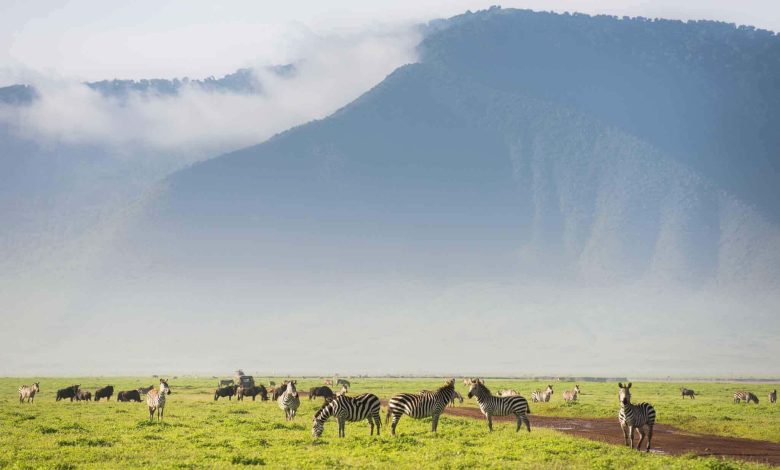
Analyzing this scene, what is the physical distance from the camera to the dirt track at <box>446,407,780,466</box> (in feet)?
125

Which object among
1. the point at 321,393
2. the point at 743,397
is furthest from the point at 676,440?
the point at 743,397

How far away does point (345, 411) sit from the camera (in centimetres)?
3912

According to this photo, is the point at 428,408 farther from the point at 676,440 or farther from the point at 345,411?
the point at 676,440

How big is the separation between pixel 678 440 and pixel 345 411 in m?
16.2

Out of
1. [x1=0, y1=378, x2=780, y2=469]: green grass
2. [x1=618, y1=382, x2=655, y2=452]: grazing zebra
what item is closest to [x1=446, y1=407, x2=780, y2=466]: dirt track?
[x1=618, y1=382, x2=655, y2=452]: grazing zebra

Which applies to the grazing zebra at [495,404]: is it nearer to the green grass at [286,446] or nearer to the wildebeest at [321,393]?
the green grass at [286,446]

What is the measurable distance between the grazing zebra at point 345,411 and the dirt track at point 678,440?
1057cm

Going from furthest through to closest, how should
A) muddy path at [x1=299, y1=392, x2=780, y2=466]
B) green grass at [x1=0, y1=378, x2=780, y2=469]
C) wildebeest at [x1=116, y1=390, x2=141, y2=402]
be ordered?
wildebeest at [x1=116, y1=390, x2=141, y2=402], muddy path at [x1=299, y1=392, x2=780, y2=466], green grass at [x1=0, y1=378, x2=780, y2=469]

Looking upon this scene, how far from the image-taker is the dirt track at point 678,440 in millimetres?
38219

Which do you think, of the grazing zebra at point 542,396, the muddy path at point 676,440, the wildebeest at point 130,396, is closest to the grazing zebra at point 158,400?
the muddy path at point 676,440

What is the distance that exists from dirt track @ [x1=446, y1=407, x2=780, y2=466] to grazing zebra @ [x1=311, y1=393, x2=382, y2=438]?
1057cm

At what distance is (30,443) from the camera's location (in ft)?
123

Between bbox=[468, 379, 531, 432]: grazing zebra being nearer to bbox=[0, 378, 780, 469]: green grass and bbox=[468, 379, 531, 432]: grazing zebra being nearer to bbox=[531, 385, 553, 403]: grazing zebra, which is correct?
bbox=[0, 378, 780, 469]: green grass

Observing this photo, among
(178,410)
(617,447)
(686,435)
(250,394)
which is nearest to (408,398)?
(617,447)
